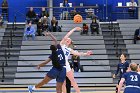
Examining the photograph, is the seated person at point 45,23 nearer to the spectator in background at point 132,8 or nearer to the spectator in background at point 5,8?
the spectator in background at point 5,8

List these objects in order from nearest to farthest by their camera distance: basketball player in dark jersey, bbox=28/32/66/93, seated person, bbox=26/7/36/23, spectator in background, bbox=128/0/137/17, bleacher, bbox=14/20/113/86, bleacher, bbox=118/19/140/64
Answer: basketball player in dark jersey, bbox=28/32/66/93
bleacher, bbox=14/20/113/86
bleacher, bbox=118/19/140/64
seated person, bbox=26/7/36/23
spectator in background, bbox=128/0/137/17

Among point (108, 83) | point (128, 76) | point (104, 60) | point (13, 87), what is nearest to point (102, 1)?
point (104, 60)

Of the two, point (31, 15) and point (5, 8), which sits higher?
point (5, 8)

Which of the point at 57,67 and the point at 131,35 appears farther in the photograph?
the point at 131,35

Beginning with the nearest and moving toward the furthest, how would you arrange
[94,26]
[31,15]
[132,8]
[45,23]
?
[94,26], [45,23], [31,15], [132,8]

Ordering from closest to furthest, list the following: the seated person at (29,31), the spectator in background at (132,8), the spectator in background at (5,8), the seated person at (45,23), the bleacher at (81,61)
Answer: the bleacher at (81,61) → the seated person at (29,31) → the seated person at (45,23) → the spectator in background at (5,8) → the spectator in background at (132,8)

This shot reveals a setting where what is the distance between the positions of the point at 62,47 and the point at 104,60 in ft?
36.3

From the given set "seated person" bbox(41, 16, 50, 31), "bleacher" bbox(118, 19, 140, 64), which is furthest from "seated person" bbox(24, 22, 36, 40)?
"bleacher" bbox(118, 19, 140, 64)

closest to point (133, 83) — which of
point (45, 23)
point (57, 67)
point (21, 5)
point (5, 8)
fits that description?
point (57, 67)

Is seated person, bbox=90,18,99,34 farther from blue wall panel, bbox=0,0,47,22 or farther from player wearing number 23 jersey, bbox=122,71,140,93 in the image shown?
player wearing number 23 jersey, bbox=122,71,140,93

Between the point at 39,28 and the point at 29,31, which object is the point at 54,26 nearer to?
the point at 39,28

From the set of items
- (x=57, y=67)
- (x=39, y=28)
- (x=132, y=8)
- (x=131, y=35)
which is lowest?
(x=131, y=35)

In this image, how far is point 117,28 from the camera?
85.1ft

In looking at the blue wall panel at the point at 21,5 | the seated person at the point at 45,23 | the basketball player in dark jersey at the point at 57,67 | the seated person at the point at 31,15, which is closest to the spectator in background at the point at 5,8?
the blue wall panel at the point at 21,5
